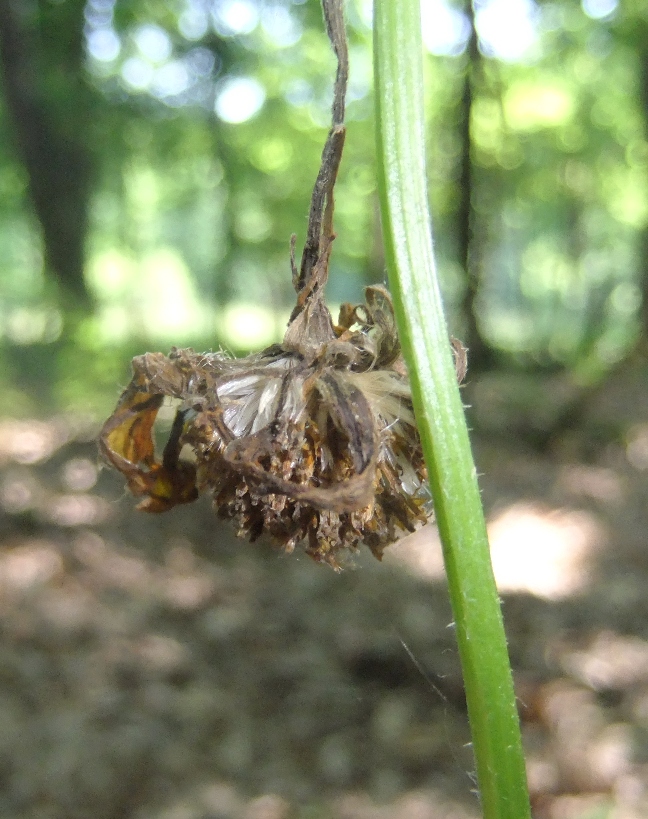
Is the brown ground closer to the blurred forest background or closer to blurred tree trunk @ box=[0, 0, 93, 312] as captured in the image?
the blurred forest background

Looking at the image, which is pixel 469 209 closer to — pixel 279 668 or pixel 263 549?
pixel 263 549

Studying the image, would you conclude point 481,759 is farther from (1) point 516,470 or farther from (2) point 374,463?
(1) point 516,470

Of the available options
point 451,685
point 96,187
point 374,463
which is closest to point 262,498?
point 374,463

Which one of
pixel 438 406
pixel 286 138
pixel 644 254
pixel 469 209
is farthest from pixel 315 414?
pixel 644 254

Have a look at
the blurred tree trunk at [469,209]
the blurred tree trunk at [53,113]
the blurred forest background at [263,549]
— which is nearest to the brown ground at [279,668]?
the blurred forest background at [263,549]

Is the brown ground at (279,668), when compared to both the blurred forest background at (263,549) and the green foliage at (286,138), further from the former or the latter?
the green foliage at (286,138)

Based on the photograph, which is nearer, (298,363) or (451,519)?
(451,519)
